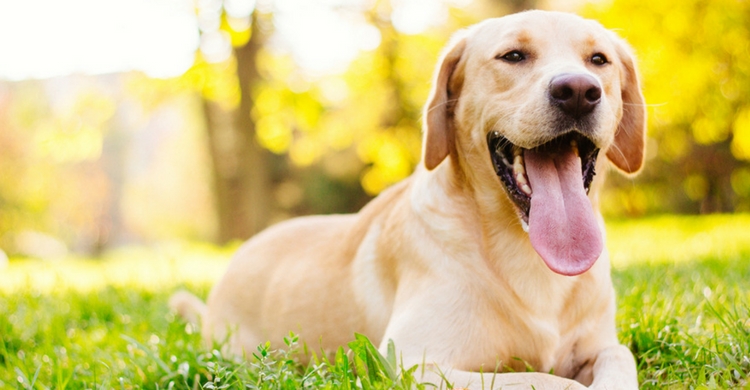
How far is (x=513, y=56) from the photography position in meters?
2.55

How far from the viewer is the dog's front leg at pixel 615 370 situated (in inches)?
81.6

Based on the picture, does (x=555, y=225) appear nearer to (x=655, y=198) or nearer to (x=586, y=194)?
(x=586, y=194)

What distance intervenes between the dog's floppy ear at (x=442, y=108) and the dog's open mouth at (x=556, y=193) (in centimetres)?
22

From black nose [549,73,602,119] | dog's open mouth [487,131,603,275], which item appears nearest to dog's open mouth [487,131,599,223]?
dog's open mouth [487,131,603,275]

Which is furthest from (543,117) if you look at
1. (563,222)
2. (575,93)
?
(563,222)

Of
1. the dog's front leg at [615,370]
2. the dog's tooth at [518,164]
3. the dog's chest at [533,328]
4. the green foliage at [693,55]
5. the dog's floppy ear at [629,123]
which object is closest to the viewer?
the dog's front leg at [615,370]

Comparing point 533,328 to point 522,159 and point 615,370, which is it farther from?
point 522,159

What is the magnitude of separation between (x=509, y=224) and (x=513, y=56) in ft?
2.25

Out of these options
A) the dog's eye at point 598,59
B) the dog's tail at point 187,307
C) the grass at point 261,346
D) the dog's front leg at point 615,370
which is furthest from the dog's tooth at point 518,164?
the dog's tail at point 187,307

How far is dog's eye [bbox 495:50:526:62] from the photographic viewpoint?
254 centimetres

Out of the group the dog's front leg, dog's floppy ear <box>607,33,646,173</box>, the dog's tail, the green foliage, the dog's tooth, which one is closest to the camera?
the dog's front leg

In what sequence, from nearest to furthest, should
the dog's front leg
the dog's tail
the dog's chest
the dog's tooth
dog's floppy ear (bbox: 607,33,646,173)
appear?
1. the dog's front leg
2. the dog's chest
3. the dog's tooth
4. dog's floppy ear (bbox: 607,33,646,173)
5. the dog's tail

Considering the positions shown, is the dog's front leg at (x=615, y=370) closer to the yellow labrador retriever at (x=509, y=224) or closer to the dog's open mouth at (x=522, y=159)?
the yellow labrador retriever at (x=509, y=224)

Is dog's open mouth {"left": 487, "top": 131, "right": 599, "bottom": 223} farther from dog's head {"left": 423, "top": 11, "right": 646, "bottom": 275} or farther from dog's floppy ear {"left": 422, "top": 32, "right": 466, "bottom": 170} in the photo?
dog's floppy ear {"left": 422, "top": 32, "right": 466, "bottom": 170}
